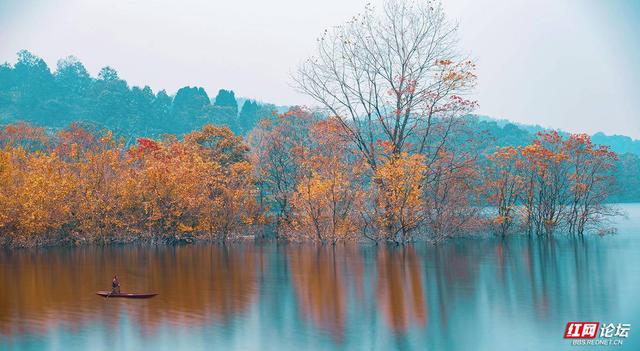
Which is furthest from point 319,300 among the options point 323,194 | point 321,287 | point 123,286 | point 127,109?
point 127,109

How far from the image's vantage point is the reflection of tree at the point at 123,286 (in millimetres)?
17148

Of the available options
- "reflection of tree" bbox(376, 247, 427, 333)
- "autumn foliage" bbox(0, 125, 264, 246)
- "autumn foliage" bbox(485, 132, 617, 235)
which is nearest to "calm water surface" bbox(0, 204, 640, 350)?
"reflection of tree" bbox(376, 247, 427, 333)

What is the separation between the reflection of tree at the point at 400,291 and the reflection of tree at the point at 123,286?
13.9 feet

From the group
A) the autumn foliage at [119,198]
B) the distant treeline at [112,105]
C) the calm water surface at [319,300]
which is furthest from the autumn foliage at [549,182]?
the distant treeline at [112,105]

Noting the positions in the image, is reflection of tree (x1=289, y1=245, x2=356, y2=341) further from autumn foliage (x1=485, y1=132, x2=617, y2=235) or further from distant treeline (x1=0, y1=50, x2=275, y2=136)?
distant treeline (x1=0, y1=50, x2=275, y2=136)

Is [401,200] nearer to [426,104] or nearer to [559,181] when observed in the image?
[426,104]

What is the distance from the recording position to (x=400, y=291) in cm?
2131

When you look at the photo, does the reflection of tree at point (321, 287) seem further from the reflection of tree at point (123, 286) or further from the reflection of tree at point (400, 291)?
the reflection of tree at point (123, 286)

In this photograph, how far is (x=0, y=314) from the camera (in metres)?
17.7

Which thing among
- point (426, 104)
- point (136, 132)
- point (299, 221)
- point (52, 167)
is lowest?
point (299, 221)

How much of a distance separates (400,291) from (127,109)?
99.5m

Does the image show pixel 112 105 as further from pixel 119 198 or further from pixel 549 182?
pixel 549 182

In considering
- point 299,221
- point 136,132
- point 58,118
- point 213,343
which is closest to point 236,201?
point 299,221

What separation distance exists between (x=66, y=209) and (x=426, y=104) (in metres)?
22.5
